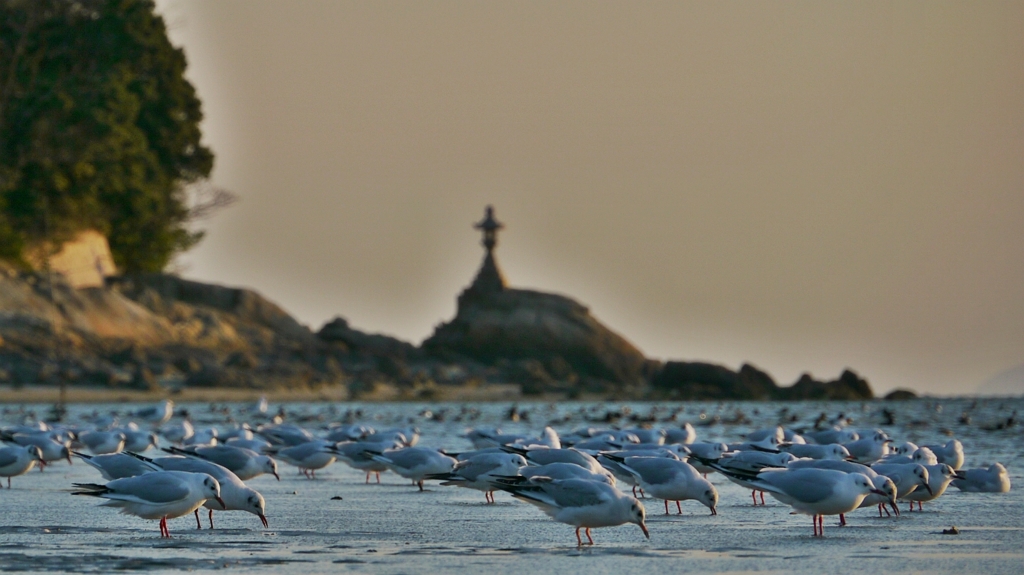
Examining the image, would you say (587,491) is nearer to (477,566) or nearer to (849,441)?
(477,566)

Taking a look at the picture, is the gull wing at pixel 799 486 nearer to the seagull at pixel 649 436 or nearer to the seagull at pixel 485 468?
the seagull at pixel 485 468

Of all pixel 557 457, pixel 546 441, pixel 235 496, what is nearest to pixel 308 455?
pixel 546 441

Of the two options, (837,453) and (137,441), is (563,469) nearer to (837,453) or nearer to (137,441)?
(837,453)

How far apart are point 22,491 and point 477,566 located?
801cm

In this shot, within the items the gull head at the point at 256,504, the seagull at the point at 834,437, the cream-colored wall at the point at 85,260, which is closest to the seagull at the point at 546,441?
the seagull at the point at 834,437

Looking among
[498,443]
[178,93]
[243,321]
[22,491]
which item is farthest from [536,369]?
[22,491]

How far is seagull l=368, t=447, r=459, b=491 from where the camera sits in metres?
17.0

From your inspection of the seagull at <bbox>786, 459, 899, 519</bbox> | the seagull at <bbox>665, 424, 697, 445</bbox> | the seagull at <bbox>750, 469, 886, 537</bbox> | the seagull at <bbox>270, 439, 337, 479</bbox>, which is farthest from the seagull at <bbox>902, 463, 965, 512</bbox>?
the seagull at <bbox>665, 424, 697, 445</bbox>

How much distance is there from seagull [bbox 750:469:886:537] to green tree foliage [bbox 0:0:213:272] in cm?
5123

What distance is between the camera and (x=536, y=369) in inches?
3034

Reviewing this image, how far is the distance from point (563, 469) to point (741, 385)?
63376 millimetres

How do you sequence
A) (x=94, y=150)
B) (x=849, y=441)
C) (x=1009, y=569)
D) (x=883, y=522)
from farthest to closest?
(x=94, y=150), (x=849, y=441), (x=883, y=522), (x=1009, y=569)

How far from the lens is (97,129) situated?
208 ft

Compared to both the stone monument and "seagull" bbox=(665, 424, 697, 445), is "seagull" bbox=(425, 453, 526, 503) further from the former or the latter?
the stone monument
